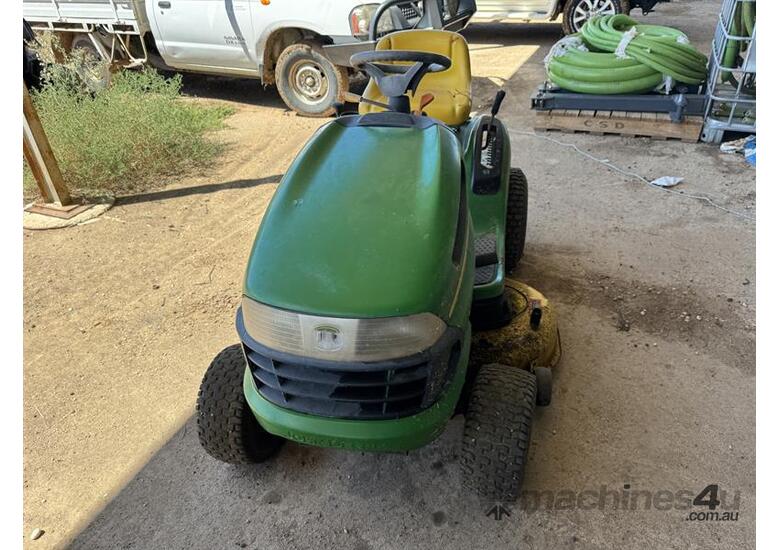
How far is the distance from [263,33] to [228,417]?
513 centimetres

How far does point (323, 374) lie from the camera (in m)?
1.64

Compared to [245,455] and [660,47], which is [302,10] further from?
[245,455]

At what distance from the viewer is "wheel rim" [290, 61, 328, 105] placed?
6.13 metres

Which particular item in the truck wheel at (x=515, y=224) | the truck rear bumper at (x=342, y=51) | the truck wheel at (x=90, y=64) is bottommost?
the truck wheel at (x=515, y=224)

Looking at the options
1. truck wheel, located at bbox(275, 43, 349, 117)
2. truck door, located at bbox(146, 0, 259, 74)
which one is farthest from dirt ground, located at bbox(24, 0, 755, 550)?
truck door, located at bbox(146, 0, 259, 74)

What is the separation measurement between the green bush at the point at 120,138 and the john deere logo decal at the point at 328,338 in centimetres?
405

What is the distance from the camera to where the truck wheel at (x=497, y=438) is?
6.22ft

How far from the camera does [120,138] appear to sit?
5113 mm

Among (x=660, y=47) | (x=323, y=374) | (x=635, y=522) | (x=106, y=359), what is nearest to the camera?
(x=323, y=374)

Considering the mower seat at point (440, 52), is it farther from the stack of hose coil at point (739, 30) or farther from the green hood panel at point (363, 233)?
the stack of hose coil at point (739, 30)

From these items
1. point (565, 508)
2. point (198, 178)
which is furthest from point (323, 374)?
point (198, 178)

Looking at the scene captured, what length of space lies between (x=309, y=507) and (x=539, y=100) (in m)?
4.63

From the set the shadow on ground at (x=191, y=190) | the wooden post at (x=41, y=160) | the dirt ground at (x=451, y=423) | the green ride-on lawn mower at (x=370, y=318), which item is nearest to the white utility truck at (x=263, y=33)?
the shadow on ground at (x=191, y=190)

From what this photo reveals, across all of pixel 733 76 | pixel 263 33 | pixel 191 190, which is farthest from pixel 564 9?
pixel 191 190
